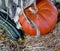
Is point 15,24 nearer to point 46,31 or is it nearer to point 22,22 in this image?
point 22,22

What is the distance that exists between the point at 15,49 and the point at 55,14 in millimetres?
615

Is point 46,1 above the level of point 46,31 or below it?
above

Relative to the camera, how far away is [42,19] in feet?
10.5

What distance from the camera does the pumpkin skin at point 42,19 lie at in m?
3.21

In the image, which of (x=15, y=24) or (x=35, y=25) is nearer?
(x=35, y=25)

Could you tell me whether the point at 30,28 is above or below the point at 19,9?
below

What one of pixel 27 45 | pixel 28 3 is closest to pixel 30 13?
pixel 28 3

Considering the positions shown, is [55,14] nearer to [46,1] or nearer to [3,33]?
[46,1]

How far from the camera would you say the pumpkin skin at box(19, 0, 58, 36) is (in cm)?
321

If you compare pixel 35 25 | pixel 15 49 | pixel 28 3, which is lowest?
pixel 15 49

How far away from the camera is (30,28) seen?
3.23 m

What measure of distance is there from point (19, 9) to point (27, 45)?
16.6 inches

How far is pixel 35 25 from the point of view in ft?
10.3

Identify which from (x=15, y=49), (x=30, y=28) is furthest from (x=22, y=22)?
(x=15, y=49)
